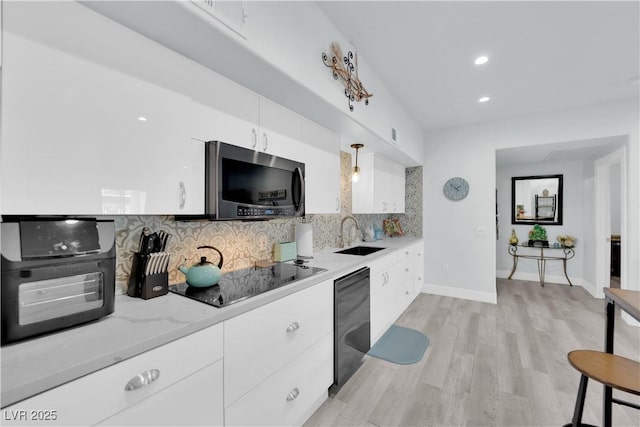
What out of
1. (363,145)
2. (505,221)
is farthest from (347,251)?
(505,221)

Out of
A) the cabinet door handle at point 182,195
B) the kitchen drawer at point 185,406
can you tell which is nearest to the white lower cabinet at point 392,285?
the kitchen drawer at point 185,406

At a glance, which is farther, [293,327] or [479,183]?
[479,183]

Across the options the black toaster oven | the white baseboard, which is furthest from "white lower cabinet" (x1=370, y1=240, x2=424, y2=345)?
the black toaster oven

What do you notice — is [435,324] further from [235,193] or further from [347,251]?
[235,193]

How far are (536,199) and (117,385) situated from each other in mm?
6568

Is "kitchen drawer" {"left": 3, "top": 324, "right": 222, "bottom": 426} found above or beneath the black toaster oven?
beneath

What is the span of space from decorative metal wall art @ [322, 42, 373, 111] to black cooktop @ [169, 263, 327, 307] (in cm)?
137

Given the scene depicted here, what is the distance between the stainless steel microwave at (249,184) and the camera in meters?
1.43

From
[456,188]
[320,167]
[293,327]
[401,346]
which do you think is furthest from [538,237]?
[293,327]

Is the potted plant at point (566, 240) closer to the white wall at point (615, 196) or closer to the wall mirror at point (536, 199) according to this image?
the wall mirror at point (536, 199)

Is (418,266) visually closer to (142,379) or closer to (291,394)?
(291,394)

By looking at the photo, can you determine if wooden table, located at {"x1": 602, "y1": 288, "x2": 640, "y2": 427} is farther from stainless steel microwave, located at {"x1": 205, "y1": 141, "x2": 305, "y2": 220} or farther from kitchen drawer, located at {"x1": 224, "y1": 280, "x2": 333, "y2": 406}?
stainless steel microwave, located at {"x1": 205, "y1": 141, "x2": 305, "y2": 220}

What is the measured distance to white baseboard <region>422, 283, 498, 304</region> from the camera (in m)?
3.97

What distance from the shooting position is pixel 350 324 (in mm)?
2111
